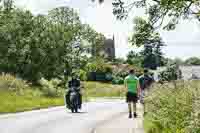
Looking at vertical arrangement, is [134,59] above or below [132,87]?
Answer: above

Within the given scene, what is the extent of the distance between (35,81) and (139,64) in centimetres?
7501

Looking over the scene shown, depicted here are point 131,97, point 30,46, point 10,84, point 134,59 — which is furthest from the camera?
point 134,59

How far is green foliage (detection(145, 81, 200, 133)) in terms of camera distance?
10430 millimetres

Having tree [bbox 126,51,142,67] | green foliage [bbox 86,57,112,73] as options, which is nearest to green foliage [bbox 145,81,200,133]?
green foliage [bbox 86,57,112,73]

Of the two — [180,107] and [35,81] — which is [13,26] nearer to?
[35,81]

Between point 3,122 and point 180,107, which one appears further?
point 3,122

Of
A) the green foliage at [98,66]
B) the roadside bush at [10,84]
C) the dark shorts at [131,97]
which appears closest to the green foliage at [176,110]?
the dark shorts at [131,97]

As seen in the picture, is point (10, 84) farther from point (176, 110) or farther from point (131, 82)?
point (176, 110)

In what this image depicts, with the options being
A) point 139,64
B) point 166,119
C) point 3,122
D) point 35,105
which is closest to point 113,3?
point 166,119

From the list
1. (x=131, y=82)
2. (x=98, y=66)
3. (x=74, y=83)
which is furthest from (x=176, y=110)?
(x=98, y=66)

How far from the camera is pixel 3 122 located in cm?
2216

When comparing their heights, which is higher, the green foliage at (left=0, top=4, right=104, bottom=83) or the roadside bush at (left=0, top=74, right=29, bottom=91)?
the green foliage at (left=0, top=4, right=104, bottom=83)

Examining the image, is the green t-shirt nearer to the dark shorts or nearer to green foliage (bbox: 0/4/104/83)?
the dark shorts

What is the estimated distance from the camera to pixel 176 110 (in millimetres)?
12703
